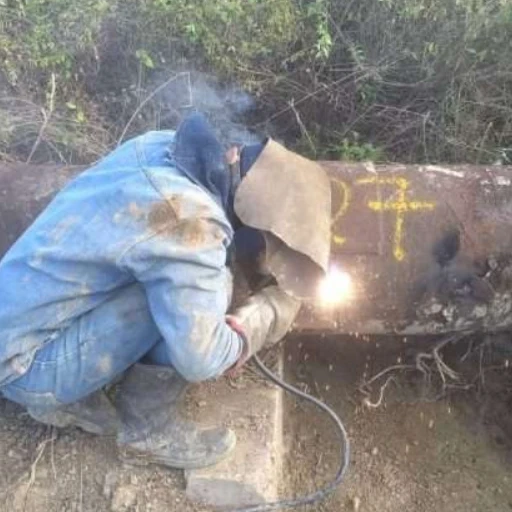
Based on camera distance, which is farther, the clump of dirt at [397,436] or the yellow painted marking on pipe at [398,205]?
the clump of dirt at [397,436]

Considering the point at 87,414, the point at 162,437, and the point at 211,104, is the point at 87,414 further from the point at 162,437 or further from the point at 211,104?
the point at 211,104

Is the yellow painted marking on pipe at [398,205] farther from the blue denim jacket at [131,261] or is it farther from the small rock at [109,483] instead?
the small rock at [109,483]

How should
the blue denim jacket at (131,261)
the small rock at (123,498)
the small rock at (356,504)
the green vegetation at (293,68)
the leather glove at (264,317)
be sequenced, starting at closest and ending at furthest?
the blue denim jacket at (131,261) < the leather glove at (264,317) < the small rock at (123,498) < the small rock at (356,504) < the green vegetation at (293,68)

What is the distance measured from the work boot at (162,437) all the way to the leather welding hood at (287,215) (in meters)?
0.54

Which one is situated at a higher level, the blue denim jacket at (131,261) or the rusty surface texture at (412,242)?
the blue denim jacket at (131,261)

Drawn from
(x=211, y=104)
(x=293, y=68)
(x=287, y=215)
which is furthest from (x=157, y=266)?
(x=293, y=68)

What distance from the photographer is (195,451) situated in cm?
241

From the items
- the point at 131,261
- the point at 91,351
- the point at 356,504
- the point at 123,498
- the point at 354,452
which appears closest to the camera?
the point at 131,261

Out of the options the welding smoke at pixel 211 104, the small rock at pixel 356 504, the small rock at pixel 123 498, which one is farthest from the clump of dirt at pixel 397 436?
the welding smoke at pixel 211 104

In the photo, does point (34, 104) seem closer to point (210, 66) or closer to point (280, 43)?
point (210, 66)

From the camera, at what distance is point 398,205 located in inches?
95.7

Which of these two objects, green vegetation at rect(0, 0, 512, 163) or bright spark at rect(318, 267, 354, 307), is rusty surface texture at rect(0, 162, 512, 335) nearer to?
bright spark at rect(318, 267, 354, 307)

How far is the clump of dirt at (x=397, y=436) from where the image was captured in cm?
293

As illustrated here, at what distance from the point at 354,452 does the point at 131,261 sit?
1571 millimetres
